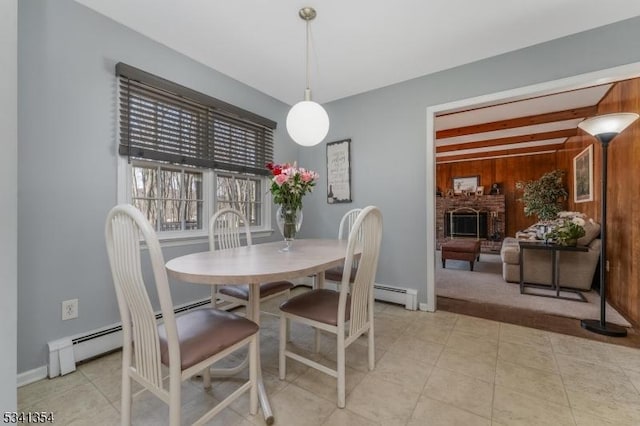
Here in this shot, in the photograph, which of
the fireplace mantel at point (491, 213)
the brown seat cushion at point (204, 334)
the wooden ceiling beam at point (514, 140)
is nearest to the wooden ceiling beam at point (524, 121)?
the wooden ceiling beam at point (514, 140)

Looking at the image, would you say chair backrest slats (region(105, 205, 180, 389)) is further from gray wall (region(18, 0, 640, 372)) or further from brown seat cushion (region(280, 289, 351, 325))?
gray wall (region(18, 0, 640, 372))

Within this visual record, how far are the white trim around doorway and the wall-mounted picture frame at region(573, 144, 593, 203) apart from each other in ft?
8.66

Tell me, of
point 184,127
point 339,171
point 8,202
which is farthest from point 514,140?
point 8,202

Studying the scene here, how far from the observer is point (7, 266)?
3.77ft

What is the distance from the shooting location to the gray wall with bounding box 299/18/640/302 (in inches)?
83.2

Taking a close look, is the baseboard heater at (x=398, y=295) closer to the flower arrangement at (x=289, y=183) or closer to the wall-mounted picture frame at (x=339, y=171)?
the wall-mounted picture frame at (x=339, y=171)

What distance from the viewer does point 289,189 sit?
70.4 inches

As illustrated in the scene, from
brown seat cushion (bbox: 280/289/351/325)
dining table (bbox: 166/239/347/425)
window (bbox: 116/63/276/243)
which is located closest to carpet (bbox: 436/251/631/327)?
brown seat cushion (bbox: 280/289/351/325)

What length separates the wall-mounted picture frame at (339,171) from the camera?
3.31 metres

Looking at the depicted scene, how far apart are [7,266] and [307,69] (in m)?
2.45

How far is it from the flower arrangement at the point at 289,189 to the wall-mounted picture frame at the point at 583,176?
4613 mm

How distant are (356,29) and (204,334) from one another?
228cm

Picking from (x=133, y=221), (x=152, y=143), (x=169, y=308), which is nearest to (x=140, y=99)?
(x=152, y=143)

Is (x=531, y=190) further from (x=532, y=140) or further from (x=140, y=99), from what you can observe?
(x=140, y=99)
